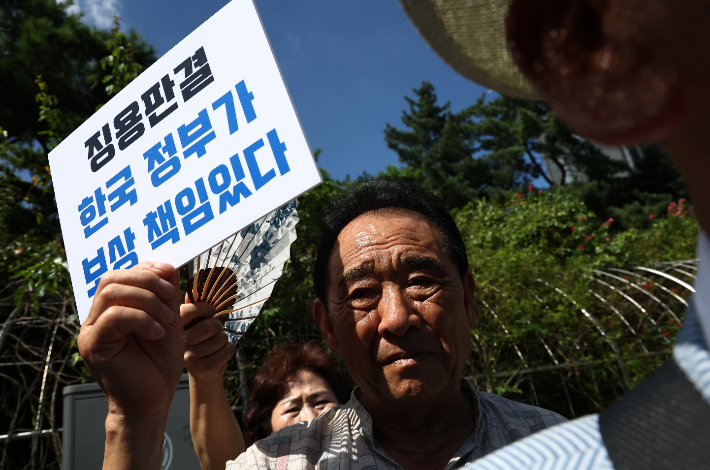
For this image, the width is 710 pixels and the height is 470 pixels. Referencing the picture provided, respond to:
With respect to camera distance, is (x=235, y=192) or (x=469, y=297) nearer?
(x=235, y=192)

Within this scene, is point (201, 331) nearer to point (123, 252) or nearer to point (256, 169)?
point (123, 252)

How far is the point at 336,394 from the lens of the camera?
115 inches

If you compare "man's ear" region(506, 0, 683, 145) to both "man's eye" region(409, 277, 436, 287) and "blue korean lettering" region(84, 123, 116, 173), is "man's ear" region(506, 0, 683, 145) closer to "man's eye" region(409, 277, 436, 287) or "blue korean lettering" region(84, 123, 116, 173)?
"man's eye" region(409, 277, 436, 287)

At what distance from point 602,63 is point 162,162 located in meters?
1.32

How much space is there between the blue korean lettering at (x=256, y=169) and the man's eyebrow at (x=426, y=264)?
535mm

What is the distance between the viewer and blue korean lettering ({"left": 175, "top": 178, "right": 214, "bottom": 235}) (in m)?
1.36

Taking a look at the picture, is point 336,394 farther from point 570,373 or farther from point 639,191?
point 639,191

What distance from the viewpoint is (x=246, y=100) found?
1364 millimetres

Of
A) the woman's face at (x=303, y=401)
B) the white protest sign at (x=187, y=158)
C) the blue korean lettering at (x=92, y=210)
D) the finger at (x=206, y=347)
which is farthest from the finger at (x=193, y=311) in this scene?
the woman's face at (x=303, y=401)

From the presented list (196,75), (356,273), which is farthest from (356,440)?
(196,75)

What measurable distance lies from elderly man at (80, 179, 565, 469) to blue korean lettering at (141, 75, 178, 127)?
0.50m

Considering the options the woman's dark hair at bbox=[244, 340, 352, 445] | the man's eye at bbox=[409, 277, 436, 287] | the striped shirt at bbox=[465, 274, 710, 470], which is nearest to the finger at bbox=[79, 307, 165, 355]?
the man's eye at bbox=[409, 277, 436, 287]

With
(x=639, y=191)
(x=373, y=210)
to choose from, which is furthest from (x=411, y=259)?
(x=639, y=191)

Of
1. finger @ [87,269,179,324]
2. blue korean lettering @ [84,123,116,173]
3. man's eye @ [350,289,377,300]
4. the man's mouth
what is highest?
blue korean lettering @ [84,123,116,173]
